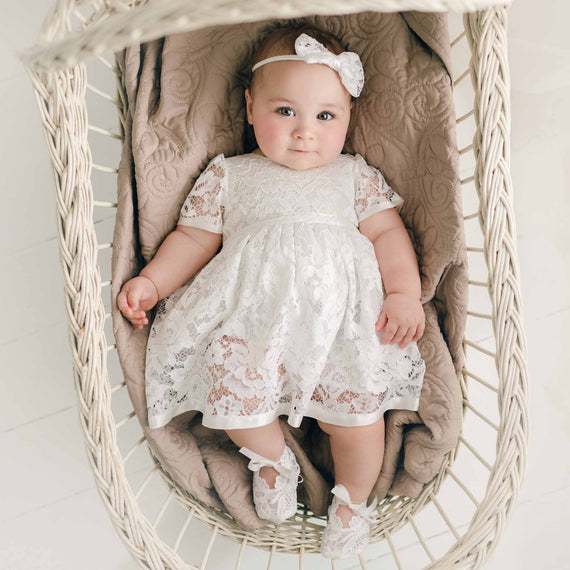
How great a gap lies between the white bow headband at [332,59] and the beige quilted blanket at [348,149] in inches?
3.0

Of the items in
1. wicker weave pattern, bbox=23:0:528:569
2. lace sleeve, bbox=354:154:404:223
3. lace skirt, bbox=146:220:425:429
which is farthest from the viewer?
lace sleeve, bbox=354:154:404:223

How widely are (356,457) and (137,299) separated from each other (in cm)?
50

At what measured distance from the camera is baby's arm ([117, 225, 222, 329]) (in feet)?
3.47

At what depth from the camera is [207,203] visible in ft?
3.73

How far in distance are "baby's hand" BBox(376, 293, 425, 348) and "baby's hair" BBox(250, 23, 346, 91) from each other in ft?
1.61

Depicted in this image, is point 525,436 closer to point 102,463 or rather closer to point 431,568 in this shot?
point 431,568

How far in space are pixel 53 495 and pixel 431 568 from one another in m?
0.91

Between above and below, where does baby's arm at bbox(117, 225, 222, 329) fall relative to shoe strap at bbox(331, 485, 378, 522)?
above

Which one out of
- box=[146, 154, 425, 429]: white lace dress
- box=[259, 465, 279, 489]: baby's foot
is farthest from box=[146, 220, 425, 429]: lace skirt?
box=[259, 465, 279, 489]: baby's foot

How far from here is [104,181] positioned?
4.38 ft

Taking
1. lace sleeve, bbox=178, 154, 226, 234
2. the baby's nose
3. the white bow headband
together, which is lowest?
lace sleeve, bbox=178, 154, 226, 234

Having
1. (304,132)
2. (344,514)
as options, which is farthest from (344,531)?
(304,132)

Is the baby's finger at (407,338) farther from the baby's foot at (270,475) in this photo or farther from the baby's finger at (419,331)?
the baby's foot at (270,475)

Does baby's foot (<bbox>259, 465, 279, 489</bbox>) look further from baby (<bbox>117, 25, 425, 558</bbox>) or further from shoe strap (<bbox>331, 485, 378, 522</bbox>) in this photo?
shoe strap (<bbox>331, 485, 378, 522</bbox>)
